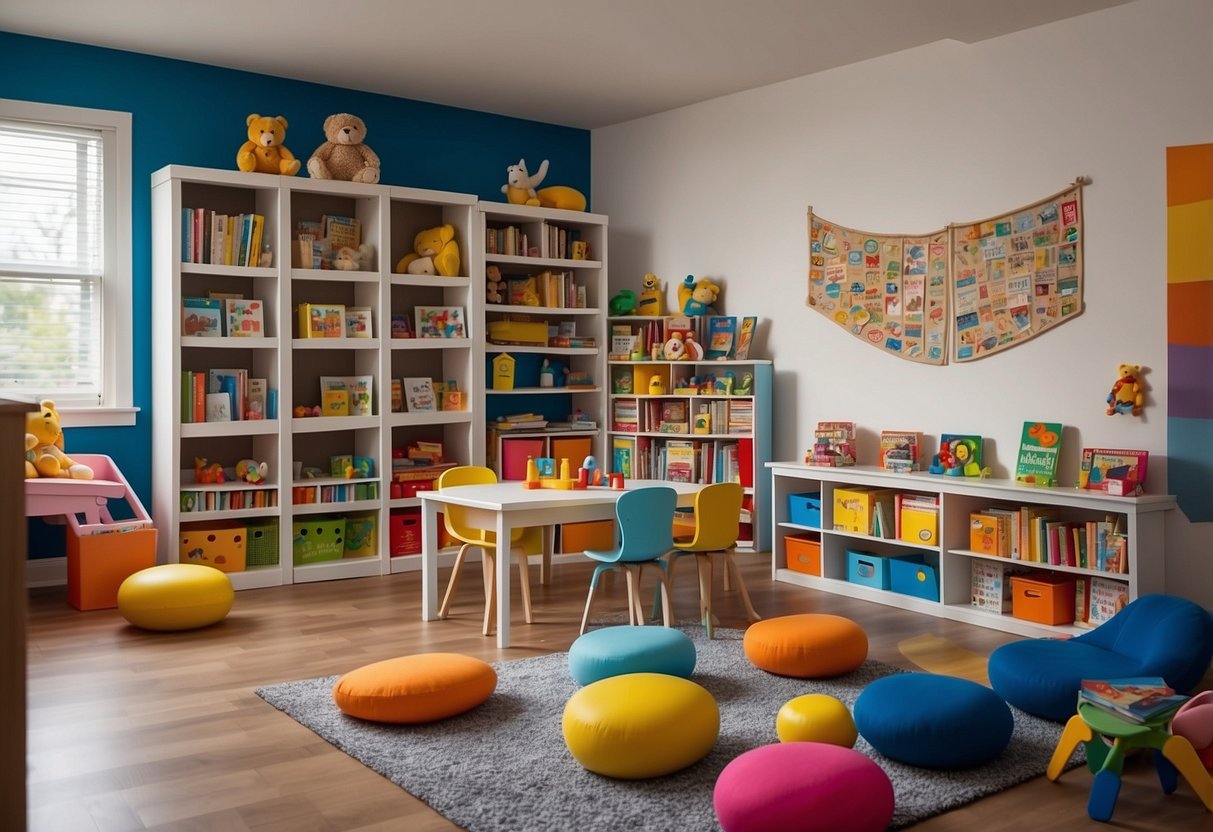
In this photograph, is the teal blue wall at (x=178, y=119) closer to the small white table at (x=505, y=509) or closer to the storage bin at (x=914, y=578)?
the small white table at (x=505, y=509)

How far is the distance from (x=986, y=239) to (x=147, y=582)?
4461 mm

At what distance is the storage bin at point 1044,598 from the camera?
4984 millimetres

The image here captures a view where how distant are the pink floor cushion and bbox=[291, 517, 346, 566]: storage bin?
400cm

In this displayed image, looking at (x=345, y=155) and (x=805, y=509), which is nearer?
(x=805, y=509)

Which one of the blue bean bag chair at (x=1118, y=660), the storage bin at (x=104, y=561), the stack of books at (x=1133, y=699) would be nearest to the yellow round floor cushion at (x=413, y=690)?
the blue bean bag chair at (x=1118, y=660)

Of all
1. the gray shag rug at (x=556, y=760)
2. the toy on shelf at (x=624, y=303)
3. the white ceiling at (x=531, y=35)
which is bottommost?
the gray shag rug at (x=556, y=760)

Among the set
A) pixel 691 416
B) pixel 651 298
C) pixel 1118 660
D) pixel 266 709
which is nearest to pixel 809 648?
pixel 1118 660

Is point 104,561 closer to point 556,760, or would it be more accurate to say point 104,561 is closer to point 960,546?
point 556,760

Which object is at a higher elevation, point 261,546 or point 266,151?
point 266,151

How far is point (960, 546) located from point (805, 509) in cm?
98

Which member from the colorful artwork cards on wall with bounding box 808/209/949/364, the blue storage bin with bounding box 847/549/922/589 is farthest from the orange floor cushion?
the colorful artwork cards on wall with bounding box 808/209/949/364

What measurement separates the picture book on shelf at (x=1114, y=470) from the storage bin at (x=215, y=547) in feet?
14.3

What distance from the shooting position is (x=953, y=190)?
587cm

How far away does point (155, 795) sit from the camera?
10.1 feet
